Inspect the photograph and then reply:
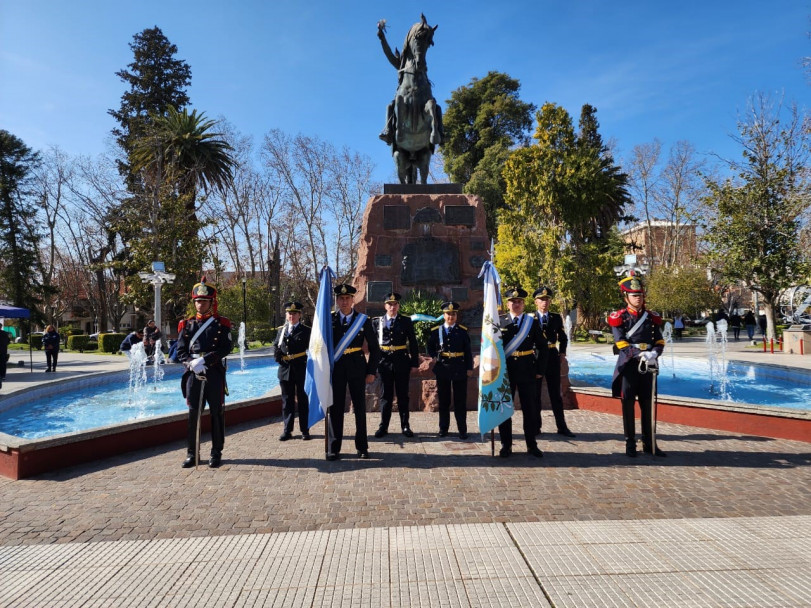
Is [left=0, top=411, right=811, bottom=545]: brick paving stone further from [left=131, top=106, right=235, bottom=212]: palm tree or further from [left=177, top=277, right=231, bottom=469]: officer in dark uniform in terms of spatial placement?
[left=131, top=106, right=235, bottom=212]: palm tree

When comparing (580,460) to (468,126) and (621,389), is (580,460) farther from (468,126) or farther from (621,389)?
(468,126)

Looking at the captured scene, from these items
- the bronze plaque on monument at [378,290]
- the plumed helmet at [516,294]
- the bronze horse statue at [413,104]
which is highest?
the bronze horse statue at [413,104]

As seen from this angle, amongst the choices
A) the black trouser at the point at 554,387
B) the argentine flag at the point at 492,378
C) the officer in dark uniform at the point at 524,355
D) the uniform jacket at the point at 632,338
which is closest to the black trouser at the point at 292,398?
the argentine flag at the point at 492,378

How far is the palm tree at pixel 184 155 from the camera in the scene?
27.9 m

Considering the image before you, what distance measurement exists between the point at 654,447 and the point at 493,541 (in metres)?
2.94

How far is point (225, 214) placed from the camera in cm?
3547

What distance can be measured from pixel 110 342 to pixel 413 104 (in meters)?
21.6

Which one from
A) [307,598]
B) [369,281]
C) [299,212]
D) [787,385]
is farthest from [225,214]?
[307,598]

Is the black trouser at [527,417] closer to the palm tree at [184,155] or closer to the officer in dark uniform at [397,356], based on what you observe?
the officer in dark uniform at [397,356]

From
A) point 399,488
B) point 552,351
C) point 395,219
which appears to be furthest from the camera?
point 395,219

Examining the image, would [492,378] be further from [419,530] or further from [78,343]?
[78,343]

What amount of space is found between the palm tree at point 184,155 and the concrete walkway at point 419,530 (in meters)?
26.1

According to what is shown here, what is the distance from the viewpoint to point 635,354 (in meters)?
5.50

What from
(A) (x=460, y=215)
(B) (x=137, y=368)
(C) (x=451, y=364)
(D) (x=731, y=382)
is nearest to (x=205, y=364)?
(C) (x=451, y=364)
